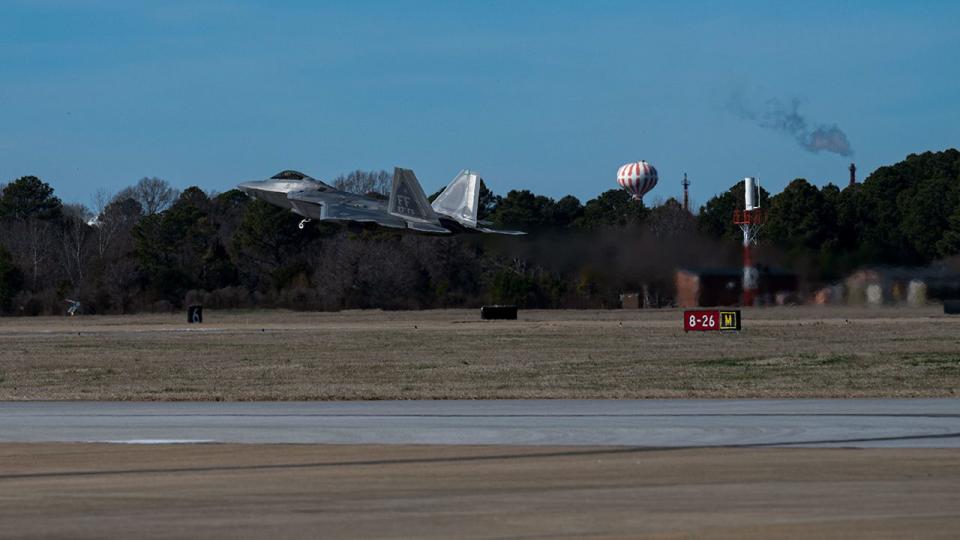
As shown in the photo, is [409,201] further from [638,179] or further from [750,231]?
[638,179]

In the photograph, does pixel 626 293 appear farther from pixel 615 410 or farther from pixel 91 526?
pixel 91 526

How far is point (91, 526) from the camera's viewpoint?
1096 cm

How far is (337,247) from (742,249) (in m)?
47.9

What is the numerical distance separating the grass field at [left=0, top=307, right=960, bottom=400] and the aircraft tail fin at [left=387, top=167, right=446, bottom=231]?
548 cm

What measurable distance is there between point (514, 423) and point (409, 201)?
45322mm

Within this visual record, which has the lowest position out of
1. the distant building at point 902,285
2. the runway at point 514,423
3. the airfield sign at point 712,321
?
the runway at point 514,423

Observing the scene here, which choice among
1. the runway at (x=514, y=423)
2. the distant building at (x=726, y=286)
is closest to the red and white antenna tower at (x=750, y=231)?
the distant building at (x=726, y=286)

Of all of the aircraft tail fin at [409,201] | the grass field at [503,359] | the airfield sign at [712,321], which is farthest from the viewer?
the aircraft tail fin at [409,201]

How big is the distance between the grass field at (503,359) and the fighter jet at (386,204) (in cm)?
516

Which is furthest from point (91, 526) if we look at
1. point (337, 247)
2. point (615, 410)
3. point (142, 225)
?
point (142, 225)

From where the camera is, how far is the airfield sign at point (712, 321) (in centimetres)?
5328

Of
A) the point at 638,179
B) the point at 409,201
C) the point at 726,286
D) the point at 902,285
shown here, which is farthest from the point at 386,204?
the point at 638,179

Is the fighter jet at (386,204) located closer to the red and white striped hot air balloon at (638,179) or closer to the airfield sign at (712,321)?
the airfield sign at (712,321)

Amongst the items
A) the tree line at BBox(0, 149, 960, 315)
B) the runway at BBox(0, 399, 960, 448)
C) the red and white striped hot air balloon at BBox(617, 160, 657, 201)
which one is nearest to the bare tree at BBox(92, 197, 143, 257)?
the tree line at BBox(0, 149, 960, 315)
